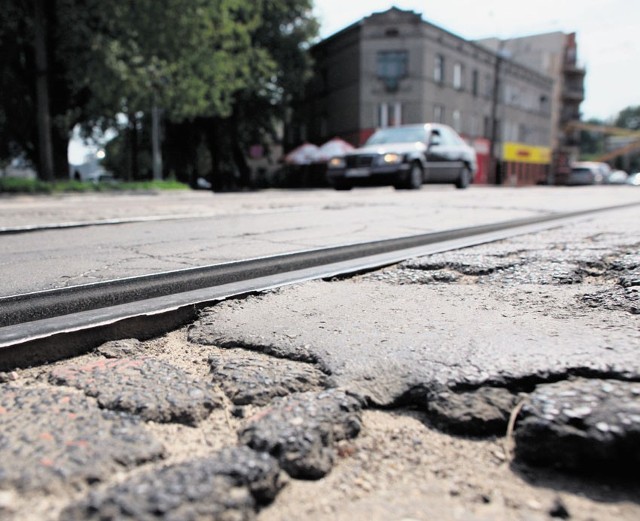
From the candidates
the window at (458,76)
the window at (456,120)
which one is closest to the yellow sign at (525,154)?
the window at (456,120)

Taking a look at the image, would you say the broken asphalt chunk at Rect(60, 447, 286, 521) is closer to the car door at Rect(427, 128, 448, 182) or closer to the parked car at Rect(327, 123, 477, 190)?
the parked car at Rect(327, 123, 477, 190)

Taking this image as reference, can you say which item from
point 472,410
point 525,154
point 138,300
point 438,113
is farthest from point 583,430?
point 525,154

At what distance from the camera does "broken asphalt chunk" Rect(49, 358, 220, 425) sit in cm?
159

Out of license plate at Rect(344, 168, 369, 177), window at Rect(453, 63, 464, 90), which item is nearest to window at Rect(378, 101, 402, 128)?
window at Rect(453, 63, 464, 90)

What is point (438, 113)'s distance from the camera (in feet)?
112

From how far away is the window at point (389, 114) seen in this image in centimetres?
3275

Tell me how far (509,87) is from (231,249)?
42.6 metres

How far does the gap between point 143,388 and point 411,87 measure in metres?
32.8

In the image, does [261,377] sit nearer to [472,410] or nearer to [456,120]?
[472,410]

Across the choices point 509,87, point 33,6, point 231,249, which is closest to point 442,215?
point 231,249

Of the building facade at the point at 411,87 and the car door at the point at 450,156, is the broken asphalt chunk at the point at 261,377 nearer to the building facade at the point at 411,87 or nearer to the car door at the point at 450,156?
the car door at the point at 450,156

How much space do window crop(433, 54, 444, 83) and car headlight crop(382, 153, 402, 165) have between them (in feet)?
71.8

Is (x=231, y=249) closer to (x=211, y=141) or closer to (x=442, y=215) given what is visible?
(x=442, y=215)

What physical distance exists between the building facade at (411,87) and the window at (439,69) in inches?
2.3
